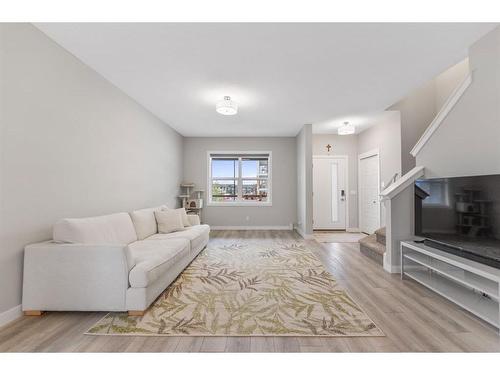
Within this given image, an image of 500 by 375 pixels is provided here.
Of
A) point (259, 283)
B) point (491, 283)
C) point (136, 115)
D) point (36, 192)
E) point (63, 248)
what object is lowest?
point (259, 283)

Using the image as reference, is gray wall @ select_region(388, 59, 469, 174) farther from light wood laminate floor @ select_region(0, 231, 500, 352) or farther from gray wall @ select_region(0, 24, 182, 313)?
gray wall @ select_region(0, 24, 182, 313)

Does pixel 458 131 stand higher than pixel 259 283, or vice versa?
pixel 458 131

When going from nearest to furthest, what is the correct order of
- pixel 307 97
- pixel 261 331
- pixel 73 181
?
pixel 261 331 < pixel 73 181 < pixel 307 97

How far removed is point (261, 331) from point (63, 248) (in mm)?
1826

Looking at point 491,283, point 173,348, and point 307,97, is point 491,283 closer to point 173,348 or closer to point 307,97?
point 173,348

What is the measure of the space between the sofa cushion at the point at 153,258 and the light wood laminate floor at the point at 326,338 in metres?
0.45

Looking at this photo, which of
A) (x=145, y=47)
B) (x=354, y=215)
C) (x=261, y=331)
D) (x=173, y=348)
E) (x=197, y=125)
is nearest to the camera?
(x=173, y=348)

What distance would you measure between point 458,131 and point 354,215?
3.99 metres

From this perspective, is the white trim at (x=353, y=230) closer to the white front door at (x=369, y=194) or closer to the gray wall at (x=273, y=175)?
the white front door at (x=369, y=194)

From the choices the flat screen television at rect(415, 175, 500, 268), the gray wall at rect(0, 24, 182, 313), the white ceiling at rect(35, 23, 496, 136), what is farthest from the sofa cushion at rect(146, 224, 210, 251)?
the flat screen television at rect(415, 175, 500, 268)

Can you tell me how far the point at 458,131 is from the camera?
2.59m

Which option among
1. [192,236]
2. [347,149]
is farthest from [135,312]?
[347,149]

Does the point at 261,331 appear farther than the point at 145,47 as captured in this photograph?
No
